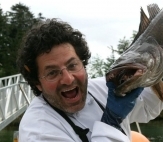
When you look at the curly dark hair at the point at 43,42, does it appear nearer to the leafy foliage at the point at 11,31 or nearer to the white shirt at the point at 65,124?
the white shirt at the point at 65,124

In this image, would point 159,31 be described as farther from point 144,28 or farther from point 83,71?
point 83,71

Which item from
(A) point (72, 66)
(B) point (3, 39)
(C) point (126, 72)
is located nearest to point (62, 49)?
(A) point (72, 66)

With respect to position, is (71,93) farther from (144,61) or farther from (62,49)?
(144,61)

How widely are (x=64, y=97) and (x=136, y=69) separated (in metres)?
0.72

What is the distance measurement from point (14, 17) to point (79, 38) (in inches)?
2321

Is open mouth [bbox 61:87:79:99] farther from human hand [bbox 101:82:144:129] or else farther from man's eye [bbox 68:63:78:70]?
human hand [bbox 101:82:144:129]

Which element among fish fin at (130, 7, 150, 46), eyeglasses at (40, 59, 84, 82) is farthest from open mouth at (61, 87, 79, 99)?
fish fin at (130, 7, 150, 46)

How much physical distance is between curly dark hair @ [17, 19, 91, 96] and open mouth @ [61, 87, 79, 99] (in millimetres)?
337

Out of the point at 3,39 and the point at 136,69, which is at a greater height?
the point at 136,69

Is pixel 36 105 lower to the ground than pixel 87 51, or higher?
lower

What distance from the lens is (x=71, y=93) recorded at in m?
3.34

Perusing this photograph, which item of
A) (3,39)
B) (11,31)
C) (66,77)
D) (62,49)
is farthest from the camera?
(11,31)

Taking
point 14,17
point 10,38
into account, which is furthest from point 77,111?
point 14,17

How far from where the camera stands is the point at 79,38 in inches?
148
